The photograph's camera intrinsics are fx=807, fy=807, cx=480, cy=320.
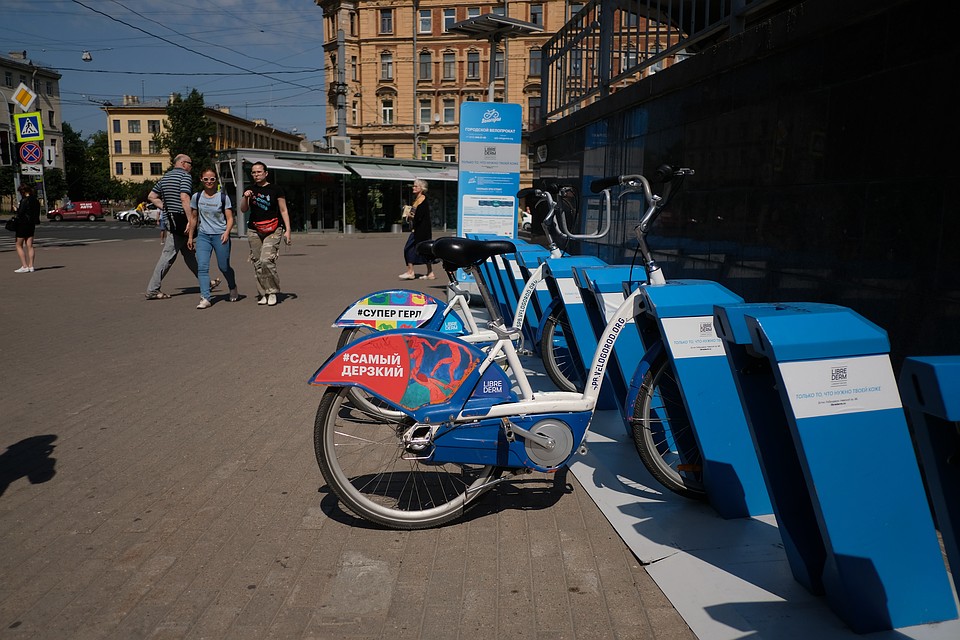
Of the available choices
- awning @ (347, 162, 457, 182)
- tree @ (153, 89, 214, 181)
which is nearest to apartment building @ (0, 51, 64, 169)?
tree @ (153, 89, 214, 181)

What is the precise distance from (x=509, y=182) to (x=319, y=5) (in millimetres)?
64080

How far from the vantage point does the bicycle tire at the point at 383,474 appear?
358 cm

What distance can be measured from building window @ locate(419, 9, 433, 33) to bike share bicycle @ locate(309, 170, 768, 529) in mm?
68671

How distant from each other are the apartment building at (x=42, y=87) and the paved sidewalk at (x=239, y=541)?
82013 millimetres

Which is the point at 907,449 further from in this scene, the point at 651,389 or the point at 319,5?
the point at 319,5

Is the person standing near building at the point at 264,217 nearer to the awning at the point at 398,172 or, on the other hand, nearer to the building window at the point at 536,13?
the awning at the point at 398,172

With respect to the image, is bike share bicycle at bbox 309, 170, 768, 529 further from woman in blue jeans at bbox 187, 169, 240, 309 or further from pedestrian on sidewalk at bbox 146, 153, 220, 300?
pedestrian on sidewalk at bbox 146, 153, 220, 300

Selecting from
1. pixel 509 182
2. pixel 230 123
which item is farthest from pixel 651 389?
pixel 230 123

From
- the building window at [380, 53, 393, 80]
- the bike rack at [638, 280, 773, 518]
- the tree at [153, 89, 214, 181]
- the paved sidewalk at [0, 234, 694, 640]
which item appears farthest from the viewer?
the tree at [153, 89, 214, 181]

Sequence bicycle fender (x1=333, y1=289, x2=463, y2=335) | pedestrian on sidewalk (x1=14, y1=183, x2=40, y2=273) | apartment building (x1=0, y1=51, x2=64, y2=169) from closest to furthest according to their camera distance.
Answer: bicycle fender (x1=333, y1=289, x2=463, y2=335) < pedestrian on sidewalk (x1=14, y1=183, x2=40, y2=273) < apartment building (x1=0, y1=51, x2=64, y2=169)

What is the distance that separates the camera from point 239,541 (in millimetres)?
3561

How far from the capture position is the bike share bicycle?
3.53 m

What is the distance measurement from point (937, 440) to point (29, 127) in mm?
24215

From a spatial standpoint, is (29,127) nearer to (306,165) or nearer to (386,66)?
(306,165)
